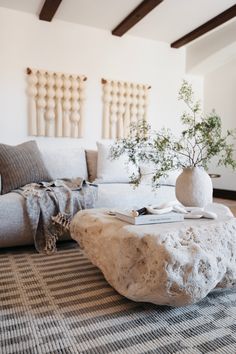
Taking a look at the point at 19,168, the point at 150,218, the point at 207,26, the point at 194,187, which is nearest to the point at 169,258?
the point at 150,218

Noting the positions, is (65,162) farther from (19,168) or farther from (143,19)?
(143,19)

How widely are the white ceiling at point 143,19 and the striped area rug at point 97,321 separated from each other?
332 cm

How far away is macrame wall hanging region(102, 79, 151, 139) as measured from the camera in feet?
14.8

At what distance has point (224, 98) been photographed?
5375mm

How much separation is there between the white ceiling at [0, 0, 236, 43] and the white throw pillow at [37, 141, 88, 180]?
6.13ft

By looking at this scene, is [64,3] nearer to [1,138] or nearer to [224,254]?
[1,138]

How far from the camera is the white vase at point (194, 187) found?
1.86 metres

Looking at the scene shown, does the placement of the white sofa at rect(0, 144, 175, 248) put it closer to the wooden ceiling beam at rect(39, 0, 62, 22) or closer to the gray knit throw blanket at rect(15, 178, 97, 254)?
the gray knit throw blanket at rect(15, 178, 97, 254)

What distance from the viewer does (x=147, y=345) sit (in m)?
1.19

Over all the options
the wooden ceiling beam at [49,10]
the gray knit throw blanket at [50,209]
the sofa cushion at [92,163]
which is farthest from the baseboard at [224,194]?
the wooden ceiling beam at [49,10]

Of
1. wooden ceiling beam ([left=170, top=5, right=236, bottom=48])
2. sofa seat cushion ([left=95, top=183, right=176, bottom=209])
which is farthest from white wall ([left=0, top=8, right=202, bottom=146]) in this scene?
sofa seat cushion ([left=95, top=183, right=176, bottom=209])

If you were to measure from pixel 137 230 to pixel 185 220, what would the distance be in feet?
1.15

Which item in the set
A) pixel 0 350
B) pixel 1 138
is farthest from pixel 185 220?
pixel 1 138

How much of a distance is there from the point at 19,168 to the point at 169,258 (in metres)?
1.78
